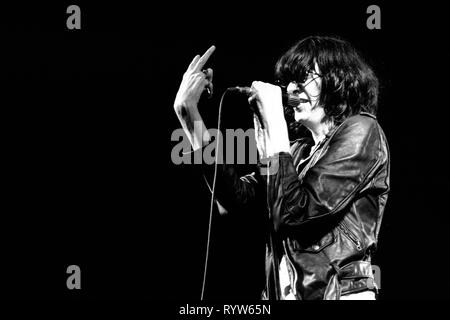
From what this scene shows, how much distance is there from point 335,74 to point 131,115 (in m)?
1.11

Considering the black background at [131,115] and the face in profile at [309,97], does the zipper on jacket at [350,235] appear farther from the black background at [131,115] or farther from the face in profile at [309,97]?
the black background at [131,115]

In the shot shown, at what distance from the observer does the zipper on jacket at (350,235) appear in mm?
1463

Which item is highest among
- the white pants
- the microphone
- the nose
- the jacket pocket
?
the nose

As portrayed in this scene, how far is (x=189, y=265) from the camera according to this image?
2.57 meters

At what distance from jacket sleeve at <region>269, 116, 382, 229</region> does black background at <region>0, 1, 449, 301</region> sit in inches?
37.3

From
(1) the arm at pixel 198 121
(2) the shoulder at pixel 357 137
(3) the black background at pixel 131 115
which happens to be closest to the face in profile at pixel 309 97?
(2) the shoulder at pixel 357 137

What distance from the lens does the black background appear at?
2.47 m

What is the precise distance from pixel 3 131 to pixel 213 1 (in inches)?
38.1

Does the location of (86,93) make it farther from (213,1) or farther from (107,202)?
(213,1)

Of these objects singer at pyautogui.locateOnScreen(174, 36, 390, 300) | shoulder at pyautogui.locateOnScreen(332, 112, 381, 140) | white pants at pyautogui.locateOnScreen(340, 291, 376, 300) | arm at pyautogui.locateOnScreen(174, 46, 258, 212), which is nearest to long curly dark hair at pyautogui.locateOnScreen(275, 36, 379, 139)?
singer at pyautogui.locateOnScreen(174, 36, 390, 300)

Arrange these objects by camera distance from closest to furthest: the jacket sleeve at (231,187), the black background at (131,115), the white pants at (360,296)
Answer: the white pants at (360,296) → the jacket sleeve at (231,187) → the black background at (131,115)

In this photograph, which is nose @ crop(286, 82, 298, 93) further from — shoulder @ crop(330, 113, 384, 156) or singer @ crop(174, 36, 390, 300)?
shoulder @ crop(330, 113, 384, 156)

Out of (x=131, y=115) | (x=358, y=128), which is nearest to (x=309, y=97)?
(x=358, y=128)
